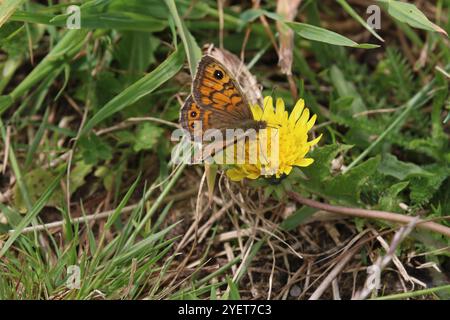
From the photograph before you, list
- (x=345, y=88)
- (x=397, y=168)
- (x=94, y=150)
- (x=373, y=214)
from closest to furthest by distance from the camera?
(x=373, y=214) < (x=397, y=168) < (x=94, y=150) < (x=345, y=88)

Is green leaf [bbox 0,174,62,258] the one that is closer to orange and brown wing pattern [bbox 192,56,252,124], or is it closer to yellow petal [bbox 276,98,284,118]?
orange and brown wing pattern [bbox 192,56,252,124]

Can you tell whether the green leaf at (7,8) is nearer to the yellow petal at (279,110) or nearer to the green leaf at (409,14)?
the yellow petal at (279,110)

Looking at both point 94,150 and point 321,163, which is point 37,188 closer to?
point 94,150

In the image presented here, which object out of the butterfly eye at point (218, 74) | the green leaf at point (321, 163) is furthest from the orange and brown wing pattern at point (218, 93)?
the green leaf at point (321, 163)

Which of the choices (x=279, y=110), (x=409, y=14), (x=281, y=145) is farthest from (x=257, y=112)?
(x=409, y=14)

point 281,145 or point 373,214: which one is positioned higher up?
point 281,145
